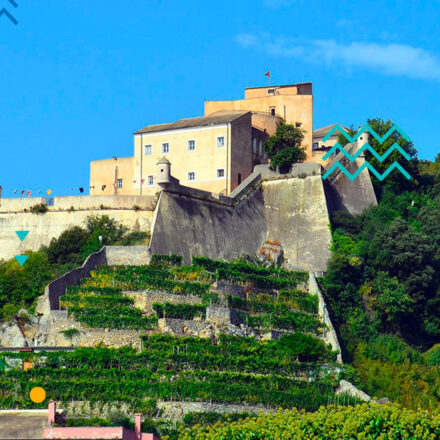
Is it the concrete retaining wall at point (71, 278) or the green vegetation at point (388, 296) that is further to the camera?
the green vegetation at point (388, 296)

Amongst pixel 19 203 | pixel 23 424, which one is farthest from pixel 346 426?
pixel 19 203

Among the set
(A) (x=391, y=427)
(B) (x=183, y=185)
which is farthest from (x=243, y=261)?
(A) (x=391, y=427)

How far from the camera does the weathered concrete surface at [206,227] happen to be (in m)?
56.2

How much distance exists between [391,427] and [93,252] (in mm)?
21057

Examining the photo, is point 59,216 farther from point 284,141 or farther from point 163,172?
point 284,141

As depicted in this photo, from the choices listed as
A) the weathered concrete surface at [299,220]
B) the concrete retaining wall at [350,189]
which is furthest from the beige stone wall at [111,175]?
the concrete retaining wall at [350,189]

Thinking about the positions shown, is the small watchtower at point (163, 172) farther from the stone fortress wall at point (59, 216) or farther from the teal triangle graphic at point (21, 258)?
the teal triangle graphic at point (21, 258)

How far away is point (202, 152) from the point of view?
2410 inches

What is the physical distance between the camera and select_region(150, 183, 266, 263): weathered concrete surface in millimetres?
56156

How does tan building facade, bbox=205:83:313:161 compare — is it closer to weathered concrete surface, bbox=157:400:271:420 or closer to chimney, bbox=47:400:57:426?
weathered concrete surface, bbox=157:400:271:420

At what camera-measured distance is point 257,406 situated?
46781 mm

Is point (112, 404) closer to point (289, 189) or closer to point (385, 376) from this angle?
point (385, 376)

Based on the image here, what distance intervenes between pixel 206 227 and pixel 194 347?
10.1 m

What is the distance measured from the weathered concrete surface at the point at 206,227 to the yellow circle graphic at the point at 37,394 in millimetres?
10994
